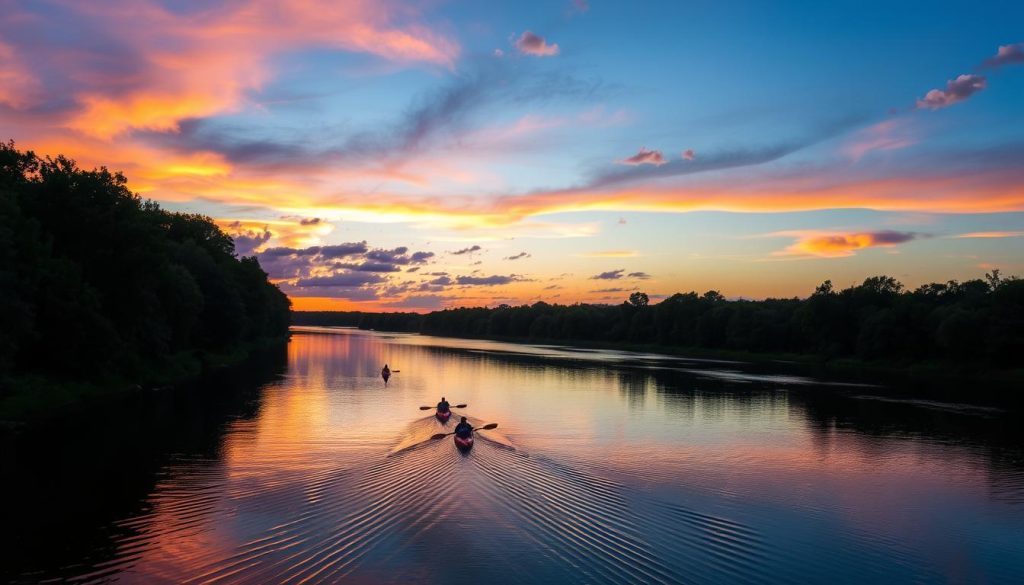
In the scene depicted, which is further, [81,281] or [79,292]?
[81,281]

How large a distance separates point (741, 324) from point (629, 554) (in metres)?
107

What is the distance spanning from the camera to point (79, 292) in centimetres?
3816

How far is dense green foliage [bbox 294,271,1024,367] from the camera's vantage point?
73.2m

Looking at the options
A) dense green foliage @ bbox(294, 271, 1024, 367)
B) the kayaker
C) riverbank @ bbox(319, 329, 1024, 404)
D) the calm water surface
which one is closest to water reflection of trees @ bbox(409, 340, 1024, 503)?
the calm water surface

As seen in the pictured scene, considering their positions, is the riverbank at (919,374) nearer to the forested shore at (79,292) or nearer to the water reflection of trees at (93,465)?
the water reflection of trees at (93,465)

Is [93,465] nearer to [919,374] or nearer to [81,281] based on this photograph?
[81,281]

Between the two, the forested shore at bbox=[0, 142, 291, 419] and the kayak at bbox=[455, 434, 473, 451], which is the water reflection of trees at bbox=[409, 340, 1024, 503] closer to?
the kayak at bbox=[455, 434, 473, 451]

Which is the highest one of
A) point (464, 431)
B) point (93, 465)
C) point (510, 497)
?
point (464, 431)

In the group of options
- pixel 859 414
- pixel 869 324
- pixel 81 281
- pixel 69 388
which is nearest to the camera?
pixel 69 388

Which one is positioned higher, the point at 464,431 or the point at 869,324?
the point at 869,324

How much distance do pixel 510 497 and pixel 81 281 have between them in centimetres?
3230

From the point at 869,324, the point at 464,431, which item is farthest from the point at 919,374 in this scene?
the point at 464,431

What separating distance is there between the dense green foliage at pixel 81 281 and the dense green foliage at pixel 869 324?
76.0 meters

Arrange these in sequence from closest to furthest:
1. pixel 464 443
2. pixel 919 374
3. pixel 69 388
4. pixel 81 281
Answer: pixel 464 443, pixel 69 388, pixel 81 281, pixel 919 374
